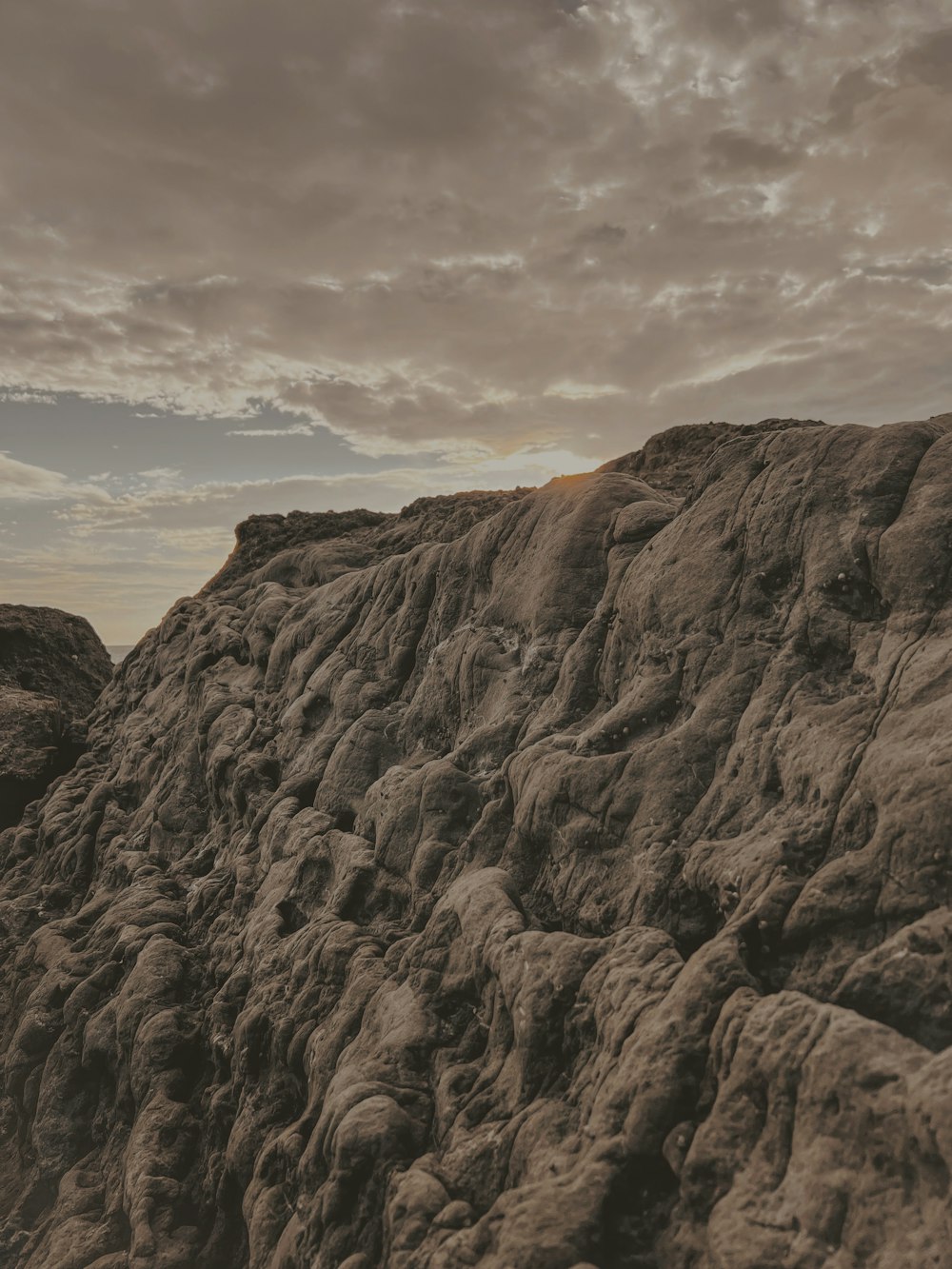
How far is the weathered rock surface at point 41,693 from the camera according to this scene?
35.0m

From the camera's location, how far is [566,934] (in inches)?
468

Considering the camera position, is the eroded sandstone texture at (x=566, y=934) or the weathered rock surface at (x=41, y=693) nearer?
the eroded sandstone texture at (x=566, y=934)

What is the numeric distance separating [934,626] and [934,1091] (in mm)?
5728

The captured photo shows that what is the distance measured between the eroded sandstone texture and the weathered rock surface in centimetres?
1247

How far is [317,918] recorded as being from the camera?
17125mm

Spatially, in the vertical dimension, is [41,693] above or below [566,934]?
above

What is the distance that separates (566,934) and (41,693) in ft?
129

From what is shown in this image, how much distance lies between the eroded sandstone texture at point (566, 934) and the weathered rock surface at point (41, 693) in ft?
40.9

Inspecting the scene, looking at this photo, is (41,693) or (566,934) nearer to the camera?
(566,934)

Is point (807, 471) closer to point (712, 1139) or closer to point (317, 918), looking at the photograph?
point (712, 1139)

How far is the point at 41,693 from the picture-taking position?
142 feet

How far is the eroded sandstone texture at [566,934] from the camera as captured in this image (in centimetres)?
859

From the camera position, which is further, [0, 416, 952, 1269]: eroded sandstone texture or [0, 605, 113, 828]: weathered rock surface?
[0, 605, 113, 828]: weathered rock surface

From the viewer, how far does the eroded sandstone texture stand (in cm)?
859
